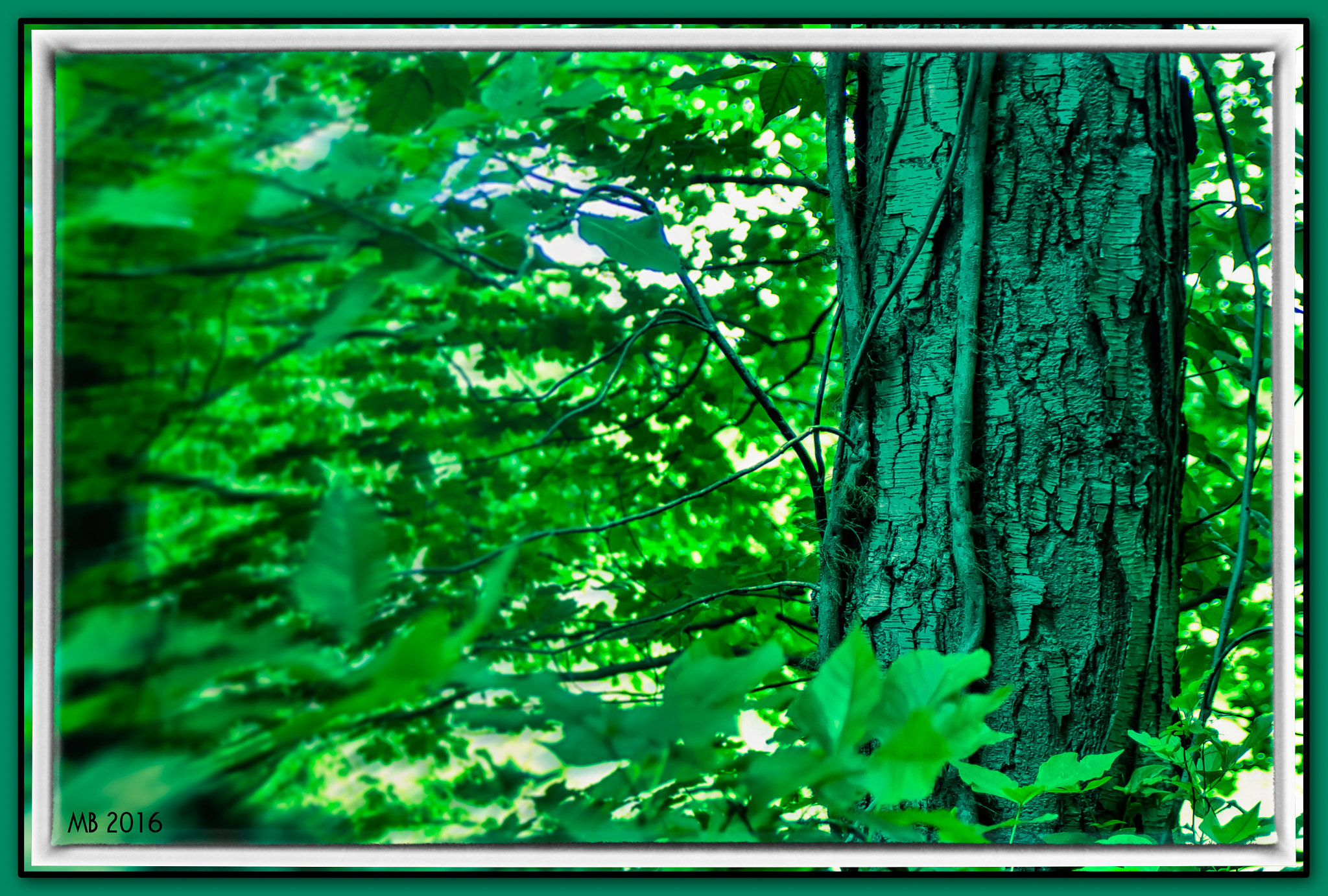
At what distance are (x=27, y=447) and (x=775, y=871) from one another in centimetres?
78

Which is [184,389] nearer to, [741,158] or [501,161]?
[501,161]

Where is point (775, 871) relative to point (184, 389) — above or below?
below

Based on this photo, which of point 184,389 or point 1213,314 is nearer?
point 184,389

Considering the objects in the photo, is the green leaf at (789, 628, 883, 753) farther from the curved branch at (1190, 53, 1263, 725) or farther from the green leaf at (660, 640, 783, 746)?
the curved branch at (1190, 53, 1263, 725)

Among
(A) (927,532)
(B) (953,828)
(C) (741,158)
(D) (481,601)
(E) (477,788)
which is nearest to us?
(D) (481,601)

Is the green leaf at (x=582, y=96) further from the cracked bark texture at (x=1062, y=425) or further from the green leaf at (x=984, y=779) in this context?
the green leaf at (x=984, y=779)

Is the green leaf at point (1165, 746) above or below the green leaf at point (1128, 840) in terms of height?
above

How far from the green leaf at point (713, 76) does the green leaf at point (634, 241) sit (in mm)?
323

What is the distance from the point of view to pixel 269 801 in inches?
18.5

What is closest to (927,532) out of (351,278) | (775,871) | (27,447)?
(775,871)

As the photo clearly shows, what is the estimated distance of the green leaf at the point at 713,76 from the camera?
816 millimetres

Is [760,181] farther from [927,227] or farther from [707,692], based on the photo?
Answer: [707,692]

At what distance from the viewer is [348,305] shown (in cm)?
38

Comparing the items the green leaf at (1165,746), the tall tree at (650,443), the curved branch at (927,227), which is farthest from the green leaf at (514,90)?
the green leaf at (1165,746)
